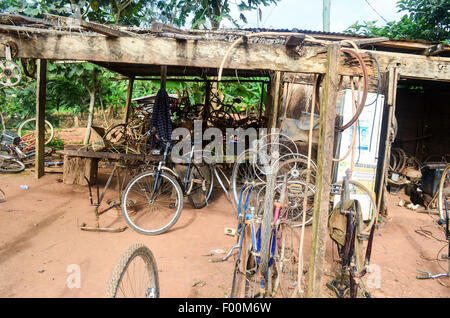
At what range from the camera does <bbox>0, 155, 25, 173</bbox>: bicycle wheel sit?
7.88 meters

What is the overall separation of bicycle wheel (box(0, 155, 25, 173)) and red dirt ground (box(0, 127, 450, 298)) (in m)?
1.27

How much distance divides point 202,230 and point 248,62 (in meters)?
3.23

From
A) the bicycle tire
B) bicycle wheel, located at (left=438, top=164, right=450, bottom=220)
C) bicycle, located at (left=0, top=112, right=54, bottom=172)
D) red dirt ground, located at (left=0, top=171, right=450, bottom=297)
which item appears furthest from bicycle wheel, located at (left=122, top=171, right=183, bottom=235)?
bicycle wheel, located at (left=438, top=164, right=450, bottom=220)

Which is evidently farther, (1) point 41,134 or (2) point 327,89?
(1) point 41,134

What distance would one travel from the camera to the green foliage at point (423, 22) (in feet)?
29.3

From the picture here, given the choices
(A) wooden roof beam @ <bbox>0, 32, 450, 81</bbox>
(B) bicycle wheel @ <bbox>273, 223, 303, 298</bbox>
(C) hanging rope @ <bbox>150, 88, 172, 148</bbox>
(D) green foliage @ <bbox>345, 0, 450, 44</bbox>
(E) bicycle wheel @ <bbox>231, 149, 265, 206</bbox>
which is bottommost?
(B) bicycle wheel @ <bbox>273, 223, 303, 298</bbox>

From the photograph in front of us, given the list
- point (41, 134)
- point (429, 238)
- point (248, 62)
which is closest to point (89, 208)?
point (41, 134)

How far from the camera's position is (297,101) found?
741cm

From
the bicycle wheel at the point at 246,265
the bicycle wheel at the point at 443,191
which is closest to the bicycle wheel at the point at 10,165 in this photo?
the bicycle wheel at the point at 246,265

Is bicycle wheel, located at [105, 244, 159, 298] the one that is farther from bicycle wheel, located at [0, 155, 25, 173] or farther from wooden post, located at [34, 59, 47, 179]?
bicycle wheel, located at [0, 155, 25, 173]

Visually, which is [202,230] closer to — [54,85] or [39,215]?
[39,215]

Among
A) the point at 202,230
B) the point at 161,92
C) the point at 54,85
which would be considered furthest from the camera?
the point at 54,85

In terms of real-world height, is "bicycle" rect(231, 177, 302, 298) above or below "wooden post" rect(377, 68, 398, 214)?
below

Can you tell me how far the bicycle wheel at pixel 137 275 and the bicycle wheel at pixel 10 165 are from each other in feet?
20.7
